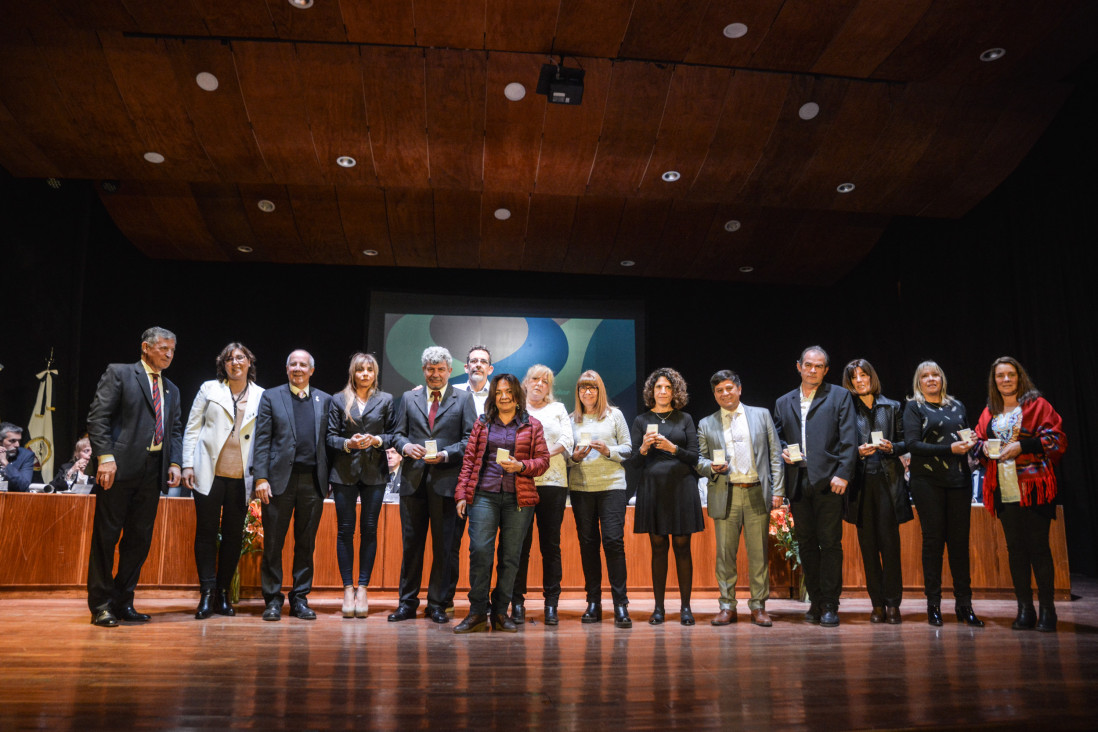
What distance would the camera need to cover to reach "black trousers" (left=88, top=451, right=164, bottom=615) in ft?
12.1

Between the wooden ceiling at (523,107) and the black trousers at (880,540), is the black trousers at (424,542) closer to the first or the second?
the black trousers at (880,540)

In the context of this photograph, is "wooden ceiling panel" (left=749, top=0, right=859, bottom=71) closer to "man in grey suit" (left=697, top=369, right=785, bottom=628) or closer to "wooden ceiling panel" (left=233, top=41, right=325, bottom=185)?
"man in grey suit" (left=697, top=369, right=785, bottom=628)

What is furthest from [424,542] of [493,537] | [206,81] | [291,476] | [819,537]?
[206,81]

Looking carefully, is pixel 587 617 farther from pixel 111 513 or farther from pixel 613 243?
pixel 613 243

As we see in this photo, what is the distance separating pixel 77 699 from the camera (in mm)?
2174

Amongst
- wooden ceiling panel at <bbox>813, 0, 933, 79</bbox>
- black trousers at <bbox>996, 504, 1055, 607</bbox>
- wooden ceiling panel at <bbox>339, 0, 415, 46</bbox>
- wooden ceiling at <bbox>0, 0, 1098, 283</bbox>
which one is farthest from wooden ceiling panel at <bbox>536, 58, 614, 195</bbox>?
black trousers at <bbox>996, 504, 1055, 607</bbox>

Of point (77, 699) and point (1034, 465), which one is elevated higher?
point (1034, 465)

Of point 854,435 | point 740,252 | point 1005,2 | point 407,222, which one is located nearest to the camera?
point 854,435

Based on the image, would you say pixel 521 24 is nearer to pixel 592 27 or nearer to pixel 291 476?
pixel 592 27

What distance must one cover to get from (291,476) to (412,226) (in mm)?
3940

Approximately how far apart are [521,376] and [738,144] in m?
3.65

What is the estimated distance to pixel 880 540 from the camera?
13.4ft

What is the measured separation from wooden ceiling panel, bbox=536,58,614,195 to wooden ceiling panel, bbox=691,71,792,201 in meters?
0.97

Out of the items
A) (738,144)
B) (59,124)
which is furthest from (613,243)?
(59,124)
